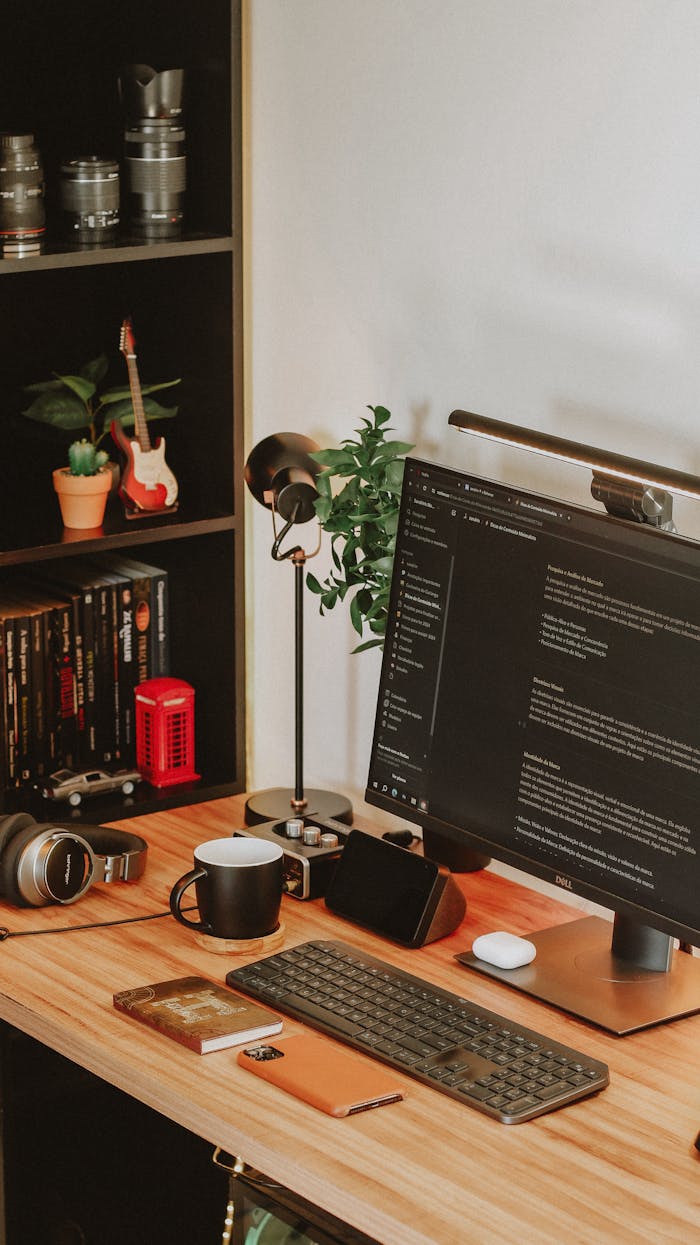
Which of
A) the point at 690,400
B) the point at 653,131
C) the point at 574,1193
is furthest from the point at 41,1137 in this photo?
the point at 653,131

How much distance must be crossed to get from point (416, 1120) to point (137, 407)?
1.10 m

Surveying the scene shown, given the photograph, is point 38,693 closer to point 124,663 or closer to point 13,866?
point 124,663

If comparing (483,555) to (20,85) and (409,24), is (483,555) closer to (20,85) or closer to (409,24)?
(409,24)

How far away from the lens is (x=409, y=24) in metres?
2.06

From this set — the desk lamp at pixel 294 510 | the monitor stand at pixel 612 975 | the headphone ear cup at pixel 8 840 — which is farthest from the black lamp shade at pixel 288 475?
the monitor stand at pixel 612 975

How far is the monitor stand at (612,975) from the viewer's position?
1.70m

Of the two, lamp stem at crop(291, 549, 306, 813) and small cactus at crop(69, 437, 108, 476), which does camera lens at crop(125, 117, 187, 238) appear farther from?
lamp stem at crop(291, 549, 306, 813)

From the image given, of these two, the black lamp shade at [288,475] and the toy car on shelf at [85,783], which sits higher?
the black lamp shade at [288,475]

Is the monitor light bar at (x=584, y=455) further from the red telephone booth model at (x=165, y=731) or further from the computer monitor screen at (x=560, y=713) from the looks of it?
the red telephone booth model at (x=165, y=731)

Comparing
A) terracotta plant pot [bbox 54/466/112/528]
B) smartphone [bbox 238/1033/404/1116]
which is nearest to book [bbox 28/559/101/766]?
terracotta plant pot [bbox 54/466/112/528]

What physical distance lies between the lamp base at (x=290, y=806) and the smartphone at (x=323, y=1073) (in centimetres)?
52

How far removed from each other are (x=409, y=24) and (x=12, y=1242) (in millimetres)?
1453

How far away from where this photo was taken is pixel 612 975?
5.83ft

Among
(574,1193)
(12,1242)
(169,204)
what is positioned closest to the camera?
(574,1193)
